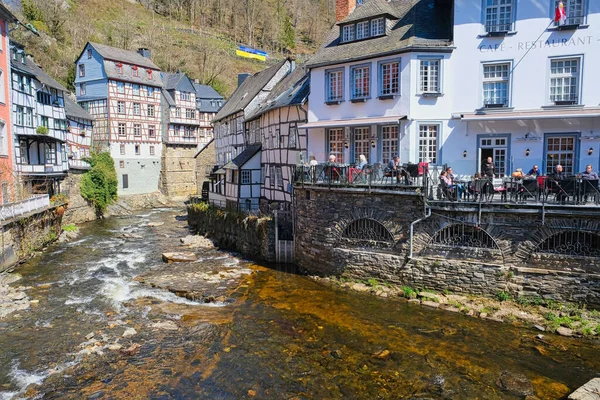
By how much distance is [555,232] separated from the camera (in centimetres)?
1417

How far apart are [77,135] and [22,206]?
20.3m

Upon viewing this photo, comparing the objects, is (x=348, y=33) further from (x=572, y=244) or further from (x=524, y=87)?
(x=572, y=244)

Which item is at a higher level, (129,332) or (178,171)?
(178,171)

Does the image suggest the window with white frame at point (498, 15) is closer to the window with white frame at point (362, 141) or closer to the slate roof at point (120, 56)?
the window with white frame at point (362, 141)

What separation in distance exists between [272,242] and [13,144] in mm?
16630

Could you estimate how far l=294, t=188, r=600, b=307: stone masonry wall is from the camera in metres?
14.1

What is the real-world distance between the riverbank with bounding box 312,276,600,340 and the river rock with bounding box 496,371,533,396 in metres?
2.54

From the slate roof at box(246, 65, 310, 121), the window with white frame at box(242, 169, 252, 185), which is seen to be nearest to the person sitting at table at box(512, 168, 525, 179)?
the slate roof at box(246, 65, 310, 121)

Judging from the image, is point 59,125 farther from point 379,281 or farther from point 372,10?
point 379,281

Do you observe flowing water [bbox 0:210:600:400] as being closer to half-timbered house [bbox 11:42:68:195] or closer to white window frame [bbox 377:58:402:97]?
white window frame [bbox 377:58:402:97]

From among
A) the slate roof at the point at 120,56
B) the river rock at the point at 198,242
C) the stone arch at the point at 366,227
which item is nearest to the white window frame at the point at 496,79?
the stone arch at the point at 366,227

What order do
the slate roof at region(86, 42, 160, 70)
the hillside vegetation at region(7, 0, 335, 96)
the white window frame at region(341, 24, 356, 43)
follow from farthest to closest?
the hillside vegetation at region(7, 0, 335, 96)
the slate roof at region(86, 42, 160, 70)
the white window frame at region(341, 24, 356, 43)

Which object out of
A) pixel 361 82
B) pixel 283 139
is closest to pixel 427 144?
pixel 361 82

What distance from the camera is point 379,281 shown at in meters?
17.2
